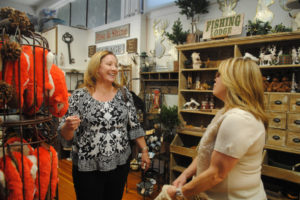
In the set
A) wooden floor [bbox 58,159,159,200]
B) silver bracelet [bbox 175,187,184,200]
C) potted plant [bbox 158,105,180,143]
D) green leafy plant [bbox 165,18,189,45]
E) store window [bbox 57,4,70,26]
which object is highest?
store window [bbox 57,4,70,26]

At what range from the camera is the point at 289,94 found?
231cm

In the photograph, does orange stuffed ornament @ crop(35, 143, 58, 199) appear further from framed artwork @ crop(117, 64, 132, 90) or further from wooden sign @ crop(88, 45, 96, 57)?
wooden sign @ crop(88, 45, 96, 57)

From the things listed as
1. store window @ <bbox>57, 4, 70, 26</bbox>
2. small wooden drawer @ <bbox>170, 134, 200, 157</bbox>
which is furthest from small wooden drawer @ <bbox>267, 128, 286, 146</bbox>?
store window @ <bbox>57, 4, 70, 26</bbox>

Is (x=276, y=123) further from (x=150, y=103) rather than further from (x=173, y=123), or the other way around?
(x=150, y=103)

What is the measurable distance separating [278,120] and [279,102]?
0.65ft

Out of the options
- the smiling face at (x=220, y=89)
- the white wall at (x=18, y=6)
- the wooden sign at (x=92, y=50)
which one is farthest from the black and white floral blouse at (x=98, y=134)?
the white wall at (x=18, y=6)

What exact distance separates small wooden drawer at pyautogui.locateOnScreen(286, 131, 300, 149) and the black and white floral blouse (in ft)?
5.86

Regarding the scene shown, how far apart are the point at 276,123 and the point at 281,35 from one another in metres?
0.96

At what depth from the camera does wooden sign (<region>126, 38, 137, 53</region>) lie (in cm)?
420

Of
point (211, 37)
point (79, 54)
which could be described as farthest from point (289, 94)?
point (79, 54)

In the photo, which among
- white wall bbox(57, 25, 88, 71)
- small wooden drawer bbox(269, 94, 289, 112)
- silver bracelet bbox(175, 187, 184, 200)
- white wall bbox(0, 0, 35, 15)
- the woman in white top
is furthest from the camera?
white wall bbox(0, 0, 35, 15)

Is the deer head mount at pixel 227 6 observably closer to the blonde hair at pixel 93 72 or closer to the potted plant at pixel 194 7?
the potted plant at pixel 194 7

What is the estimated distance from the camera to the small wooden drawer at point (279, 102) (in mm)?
2336

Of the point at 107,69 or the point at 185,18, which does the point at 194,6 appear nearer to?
the point at 185,18
